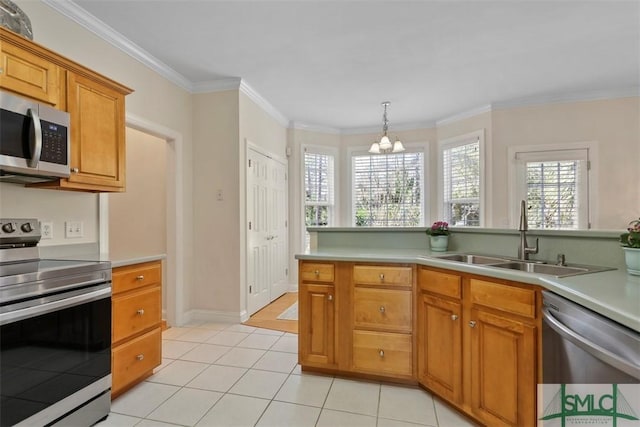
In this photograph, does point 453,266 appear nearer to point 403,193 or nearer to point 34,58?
point 34,58

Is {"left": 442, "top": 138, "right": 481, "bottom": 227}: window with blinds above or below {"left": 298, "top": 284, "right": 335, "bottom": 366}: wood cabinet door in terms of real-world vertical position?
above

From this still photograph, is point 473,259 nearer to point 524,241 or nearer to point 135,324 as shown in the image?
point 524,241

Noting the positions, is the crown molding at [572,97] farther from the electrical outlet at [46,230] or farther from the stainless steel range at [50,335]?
the electrical outlet at [46,230]

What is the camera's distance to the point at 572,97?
405 centimetres

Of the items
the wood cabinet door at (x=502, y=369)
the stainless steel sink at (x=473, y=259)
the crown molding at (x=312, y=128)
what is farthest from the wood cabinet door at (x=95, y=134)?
the crown molding at (x=312, y=128)

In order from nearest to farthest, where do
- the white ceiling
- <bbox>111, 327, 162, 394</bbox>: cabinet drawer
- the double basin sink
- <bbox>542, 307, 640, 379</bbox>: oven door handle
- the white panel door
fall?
<bbox>542, 307, 640, 379</bbox>: oven door handle, the double basin sink, <bbox>111, 327, 162, 394</bbox>: cabinet drawer, the white ceiling, the white panel door

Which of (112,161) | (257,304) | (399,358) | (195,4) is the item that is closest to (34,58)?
(112,161)

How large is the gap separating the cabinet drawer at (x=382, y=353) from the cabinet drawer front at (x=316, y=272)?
0.43 metres

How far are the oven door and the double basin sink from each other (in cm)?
217

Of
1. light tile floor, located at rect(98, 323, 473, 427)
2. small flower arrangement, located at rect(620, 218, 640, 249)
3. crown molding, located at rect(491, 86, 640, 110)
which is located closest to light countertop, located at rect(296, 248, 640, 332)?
small flower arrangement, located at rect(620, 218, 640, 249)

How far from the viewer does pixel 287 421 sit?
6.06ft

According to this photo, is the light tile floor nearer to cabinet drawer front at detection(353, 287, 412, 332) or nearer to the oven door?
the oven door

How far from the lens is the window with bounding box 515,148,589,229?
405 centimetres

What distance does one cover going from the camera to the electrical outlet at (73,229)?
2256mm
